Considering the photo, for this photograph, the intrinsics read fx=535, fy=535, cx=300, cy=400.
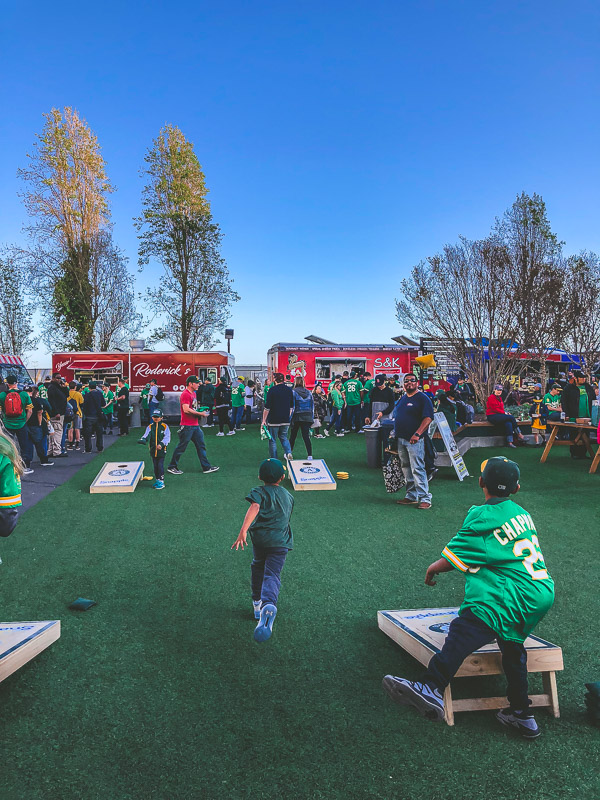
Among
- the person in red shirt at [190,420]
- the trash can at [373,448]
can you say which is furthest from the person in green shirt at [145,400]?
the trash can at [373,448]

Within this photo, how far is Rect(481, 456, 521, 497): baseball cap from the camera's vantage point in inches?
115

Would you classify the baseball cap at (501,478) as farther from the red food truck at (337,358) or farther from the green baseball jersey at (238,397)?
the red food truck at (337,358)

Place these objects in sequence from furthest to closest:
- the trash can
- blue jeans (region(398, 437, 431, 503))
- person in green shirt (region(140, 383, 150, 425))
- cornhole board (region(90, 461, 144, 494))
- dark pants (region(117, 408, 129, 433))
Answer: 1. person in green shirt (region(140, 383, 150, 425))
2. dark pants (region(117, 408, 129, 433))
3. the trash can
4. cornhole board (region(90, 461, 144, 494))
5. blue jeans (region(398, 437, 431, 503))

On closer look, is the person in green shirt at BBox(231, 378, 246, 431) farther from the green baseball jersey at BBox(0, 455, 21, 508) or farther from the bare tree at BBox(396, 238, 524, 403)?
the green baseball jersey at BBox(0, 455, 21, 508)

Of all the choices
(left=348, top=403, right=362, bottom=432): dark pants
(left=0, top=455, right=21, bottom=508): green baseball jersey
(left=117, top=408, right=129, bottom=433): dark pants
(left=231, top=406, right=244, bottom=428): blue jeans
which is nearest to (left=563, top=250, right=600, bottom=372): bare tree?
(left=348, top=403, right=362, bottom=432): dark pants

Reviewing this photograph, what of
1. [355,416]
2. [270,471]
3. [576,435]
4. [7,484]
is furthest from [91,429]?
[576,435]

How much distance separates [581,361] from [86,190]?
2974 cm

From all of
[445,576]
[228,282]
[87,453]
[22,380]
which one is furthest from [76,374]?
[445,576]

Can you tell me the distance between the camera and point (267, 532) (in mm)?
4199

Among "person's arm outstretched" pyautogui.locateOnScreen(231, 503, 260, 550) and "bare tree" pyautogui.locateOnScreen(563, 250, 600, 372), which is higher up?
"bare tree" pyautogui.locateOnScreen(563, 250, 600, 372)

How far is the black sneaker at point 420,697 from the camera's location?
2.94 m

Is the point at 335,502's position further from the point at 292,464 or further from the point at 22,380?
the point at 22,380

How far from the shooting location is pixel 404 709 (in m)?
3.13

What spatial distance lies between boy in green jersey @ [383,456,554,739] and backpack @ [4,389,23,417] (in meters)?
9.80
